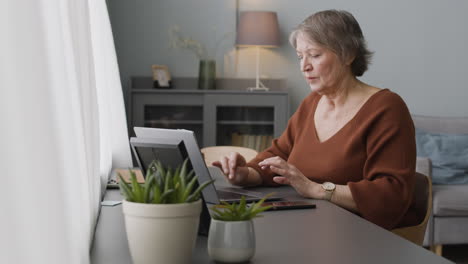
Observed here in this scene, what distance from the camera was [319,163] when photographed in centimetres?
231

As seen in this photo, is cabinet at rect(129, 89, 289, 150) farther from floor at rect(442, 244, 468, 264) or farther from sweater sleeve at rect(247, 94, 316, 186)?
sweater sleeve at rect(247, 94, 316, 186)

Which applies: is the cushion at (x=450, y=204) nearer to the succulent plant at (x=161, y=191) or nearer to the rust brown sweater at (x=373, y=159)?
the rust brown sweater at (x=373, y=159)

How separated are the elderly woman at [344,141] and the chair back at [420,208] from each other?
38 mm

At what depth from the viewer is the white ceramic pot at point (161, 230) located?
1016 mm

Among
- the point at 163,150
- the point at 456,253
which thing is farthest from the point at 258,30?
the point at 163,150

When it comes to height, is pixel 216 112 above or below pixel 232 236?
below

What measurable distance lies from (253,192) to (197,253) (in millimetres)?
900

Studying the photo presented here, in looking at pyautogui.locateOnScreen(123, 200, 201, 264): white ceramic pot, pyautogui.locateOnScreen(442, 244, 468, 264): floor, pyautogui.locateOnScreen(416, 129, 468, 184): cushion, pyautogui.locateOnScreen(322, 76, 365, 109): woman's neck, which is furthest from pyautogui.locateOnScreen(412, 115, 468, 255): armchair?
pyautogui.locateOnScreen(123, 200, 201, 264): white ceramic pot

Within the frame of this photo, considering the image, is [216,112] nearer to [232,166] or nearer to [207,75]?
[207,75]

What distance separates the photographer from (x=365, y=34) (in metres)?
5.79

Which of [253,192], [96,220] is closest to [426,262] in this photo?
[96,220]

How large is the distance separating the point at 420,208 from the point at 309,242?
966 millimetres

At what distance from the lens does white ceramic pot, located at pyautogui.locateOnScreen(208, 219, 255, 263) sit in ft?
3.77

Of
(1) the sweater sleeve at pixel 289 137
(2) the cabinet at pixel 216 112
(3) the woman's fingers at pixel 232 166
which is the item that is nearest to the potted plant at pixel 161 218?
(3) the woman's fingers at pixel 232 166
